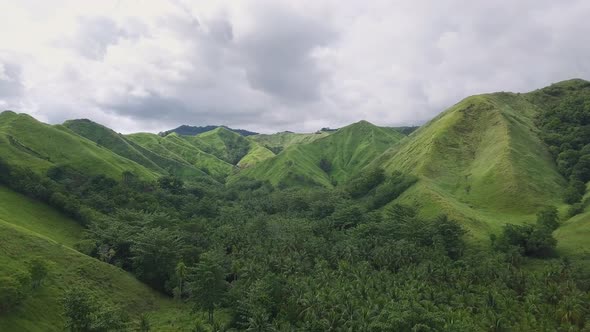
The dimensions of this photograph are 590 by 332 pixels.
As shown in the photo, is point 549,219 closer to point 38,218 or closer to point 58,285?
point 58,285

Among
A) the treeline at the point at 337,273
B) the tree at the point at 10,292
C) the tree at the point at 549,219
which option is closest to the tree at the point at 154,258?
the treeline at the point at 337,273

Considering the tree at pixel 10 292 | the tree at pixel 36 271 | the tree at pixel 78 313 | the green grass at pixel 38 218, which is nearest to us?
the tree at pixel 78 313

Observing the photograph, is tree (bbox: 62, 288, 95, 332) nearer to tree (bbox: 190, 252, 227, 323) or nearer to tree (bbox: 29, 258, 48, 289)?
tree (bbox: 29, 258, 48, 289)

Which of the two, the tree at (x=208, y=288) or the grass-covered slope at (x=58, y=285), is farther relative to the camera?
the tree at (x=208, y=288)

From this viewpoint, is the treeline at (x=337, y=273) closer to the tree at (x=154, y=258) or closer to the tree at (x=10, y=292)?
the tree at (x=154, y=258)

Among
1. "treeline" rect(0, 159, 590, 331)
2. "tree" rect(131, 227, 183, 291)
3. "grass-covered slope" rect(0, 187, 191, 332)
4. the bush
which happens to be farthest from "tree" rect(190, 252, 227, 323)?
the bush

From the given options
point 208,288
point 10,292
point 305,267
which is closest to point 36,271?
point 10,292

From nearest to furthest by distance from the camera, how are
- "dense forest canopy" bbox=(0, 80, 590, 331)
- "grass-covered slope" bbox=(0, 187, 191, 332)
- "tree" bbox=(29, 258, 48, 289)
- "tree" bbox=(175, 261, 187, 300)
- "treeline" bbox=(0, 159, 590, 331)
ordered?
1. "grass-covered slope" bbox=(0, 187, 191, 332)
2. "tree" bbox=(29, 258, 48, 289)
3. "dense forest canopy" bbox=(0, 80, 590, 331)
4. "treeline" bbox=(0, 159, 590, 331)
5. "tree" bbox=(175, 261, 187, 300)
